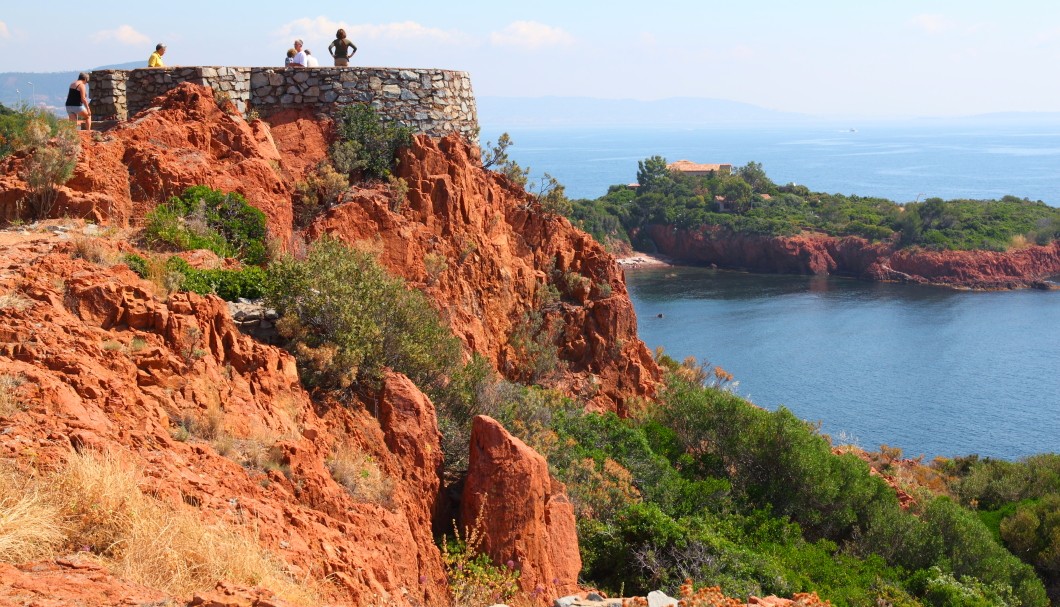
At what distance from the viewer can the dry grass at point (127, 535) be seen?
534cm

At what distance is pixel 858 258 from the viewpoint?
7906 cm

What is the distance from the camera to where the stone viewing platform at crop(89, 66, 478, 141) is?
570 inches

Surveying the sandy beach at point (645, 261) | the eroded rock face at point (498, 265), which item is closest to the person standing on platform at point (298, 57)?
the eroded rock face at point (498, 265)

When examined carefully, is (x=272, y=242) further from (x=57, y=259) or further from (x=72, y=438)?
(x=72, y=438)

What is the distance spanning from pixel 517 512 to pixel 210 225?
6040 mm

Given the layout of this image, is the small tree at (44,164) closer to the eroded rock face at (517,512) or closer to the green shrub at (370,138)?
the green shrub at (370,138)

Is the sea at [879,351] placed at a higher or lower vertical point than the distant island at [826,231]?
lower

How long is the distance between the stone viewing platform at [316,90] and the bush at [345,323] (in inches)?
201

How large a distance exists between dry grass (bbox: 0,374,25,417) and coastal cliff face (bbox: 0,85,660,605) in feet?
0.11

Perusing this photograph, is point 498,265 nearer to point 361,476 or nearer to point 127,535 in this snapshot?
point 361,476

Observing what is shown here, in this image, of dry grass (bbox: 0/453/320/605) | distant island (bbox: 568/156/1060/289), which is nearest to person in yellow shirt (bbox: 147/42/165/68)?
dry grass (bbox: 0/453/320/605)

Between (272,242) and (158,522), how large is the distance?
7.27 metres

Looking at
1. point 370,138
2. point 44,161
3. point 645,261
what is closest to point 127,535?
point 44,161

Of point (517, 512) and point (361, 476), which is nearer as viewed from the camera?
point (361, 476)
